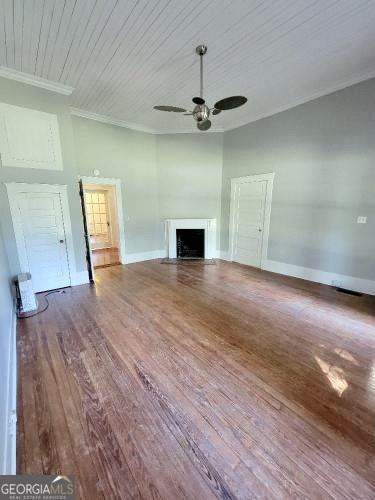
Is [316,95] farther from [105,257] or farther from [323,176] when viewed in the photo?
[105,257]

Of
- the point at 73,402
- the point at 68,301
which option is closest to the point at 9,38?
the point at 68,301

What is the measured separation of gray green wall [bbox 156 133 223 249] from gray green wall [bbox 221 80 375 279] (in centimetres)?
103

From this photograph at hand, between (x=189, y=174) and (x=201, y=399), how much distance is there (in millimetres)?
5172

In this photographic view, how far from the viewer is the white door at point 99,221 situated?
7527 millimetres

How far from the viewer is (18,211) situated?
3342 millimetres

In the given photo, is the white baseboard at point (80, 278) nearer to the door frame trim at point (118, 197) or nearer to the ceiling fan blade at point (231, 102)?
the door frame trim at point (118, 197)

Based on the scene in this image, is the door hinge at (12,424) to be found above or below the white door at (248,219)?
below

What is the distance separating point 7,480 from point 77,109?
5317 mm

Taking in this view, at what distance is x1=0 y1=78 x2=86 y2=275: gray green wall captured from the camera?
→ 317 cm

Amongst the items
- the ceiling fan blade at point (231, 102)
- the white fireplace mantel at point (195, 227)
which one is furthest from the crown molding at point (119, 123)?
the ceiling fan blade at point (231, 102)

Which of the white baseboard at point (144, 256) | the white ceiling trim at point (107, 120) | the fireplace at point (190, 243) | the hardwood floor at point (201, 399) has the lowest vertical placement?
the hardwood floor at point (201, 399)

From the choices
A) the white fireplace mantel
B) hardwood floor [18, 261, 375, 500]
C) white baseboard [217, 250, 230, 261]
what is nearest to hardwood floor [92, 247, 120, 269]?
the white fireplace mantel

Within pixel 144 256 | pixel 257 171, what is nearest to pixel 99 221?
pixel 144 256

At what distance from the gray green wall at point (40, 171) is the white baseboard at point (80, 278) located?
490mm
